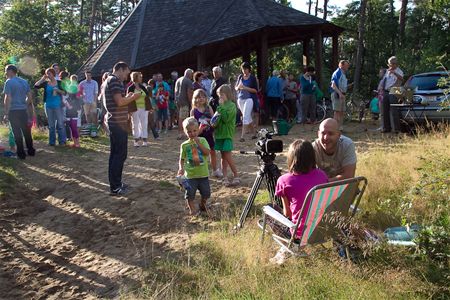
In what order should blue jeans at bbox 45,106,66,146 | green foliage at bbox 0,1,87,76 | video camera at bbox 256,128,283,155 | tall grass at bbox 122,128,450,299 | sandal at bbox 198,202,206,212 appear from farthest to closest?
green foliage at bbox 0,1,87,76 → blue jeans at bbox 45,106,66,146 → sandal at bbox 198,202,206,212 → video camera at bbox 256,128,283,155 → tall grass at bbox 122,128,450,299

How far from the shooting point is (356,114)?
16453mm

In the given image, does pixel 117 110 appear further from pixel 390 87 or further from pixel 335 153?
pixel 390 87

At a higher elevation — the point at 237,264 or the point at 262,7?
the point at 262,7

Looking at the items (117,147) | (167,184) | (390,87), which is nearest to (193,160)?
(117,147)

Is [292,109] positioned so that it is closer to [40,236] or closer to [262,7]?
[262,7]

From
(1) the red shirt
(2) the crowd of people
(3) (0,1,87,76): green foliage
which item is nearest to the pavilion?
(2) the crowd of people

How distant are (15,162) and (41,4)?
32.4m

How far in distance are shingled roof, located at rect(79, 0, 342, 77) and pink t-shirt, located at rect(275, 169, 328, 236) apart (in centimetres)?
1105

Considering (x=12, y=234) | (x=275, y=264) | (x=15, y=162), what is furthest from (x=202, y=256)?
(x=15, y=162)

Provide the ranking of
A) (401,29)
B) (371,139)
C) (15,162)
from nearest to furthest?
(15,162), (371,139), (401,29)

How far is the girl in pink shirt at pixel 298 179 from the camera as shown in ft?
12.7

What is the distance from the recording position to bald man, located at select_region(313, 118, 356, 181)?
4398mm

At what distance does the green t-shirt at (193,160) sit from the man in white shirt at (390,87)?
→ 6.27 meters

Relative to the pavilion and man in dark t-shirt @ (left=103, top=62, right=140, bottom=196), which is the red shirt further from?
man in dark t-shirt @ (left=103, top=62, right=140, bottom=196)
